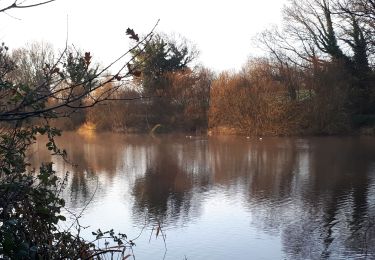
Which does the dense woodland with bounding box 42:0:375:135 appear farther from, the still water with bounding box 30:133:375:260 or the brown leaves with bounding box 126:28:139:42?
the brown leaves with bounding box 126:28:139:42

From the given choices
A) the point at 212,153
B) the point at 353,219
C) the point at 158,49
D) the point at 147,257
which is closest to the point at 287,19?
the point at 212,153

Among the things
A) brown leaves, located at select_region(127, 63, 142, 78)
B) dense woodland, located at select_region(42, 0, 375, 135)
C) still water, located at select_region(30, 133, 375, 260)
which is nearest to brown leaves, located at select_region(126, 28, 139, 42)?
brown leaves, located at select_region(127, 63, 142, 78)

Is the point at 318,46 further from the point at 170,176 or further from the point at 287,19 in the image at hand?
the point at 170,176

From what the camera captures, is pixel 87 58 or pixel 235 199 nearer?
pixel 87 58

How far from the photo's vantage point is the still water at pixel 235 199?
7.71 m

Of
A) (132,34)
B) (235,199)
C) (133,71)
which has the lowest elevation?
(235,199)

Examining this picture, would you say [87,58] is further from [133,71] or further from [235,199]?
[235,199]

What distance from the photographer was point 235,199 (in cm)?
1090

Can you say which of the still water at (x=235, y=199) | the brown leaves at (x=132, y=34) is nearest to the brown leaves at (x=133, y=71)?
the brown leaves at (x=132, y=34)

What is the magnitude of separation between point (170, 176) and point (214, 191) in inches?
105

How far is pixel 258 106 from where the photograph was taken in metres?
26.4

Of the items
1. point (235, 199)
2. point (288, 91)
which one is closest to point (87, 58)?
point (235, 199)

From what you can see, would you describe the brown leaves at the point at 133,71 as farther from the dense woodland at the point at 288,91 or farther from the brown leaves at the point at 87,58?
the dense woodland at the point at 288,91

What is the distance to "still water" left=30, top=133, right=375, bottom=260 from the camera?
25.3 ft
